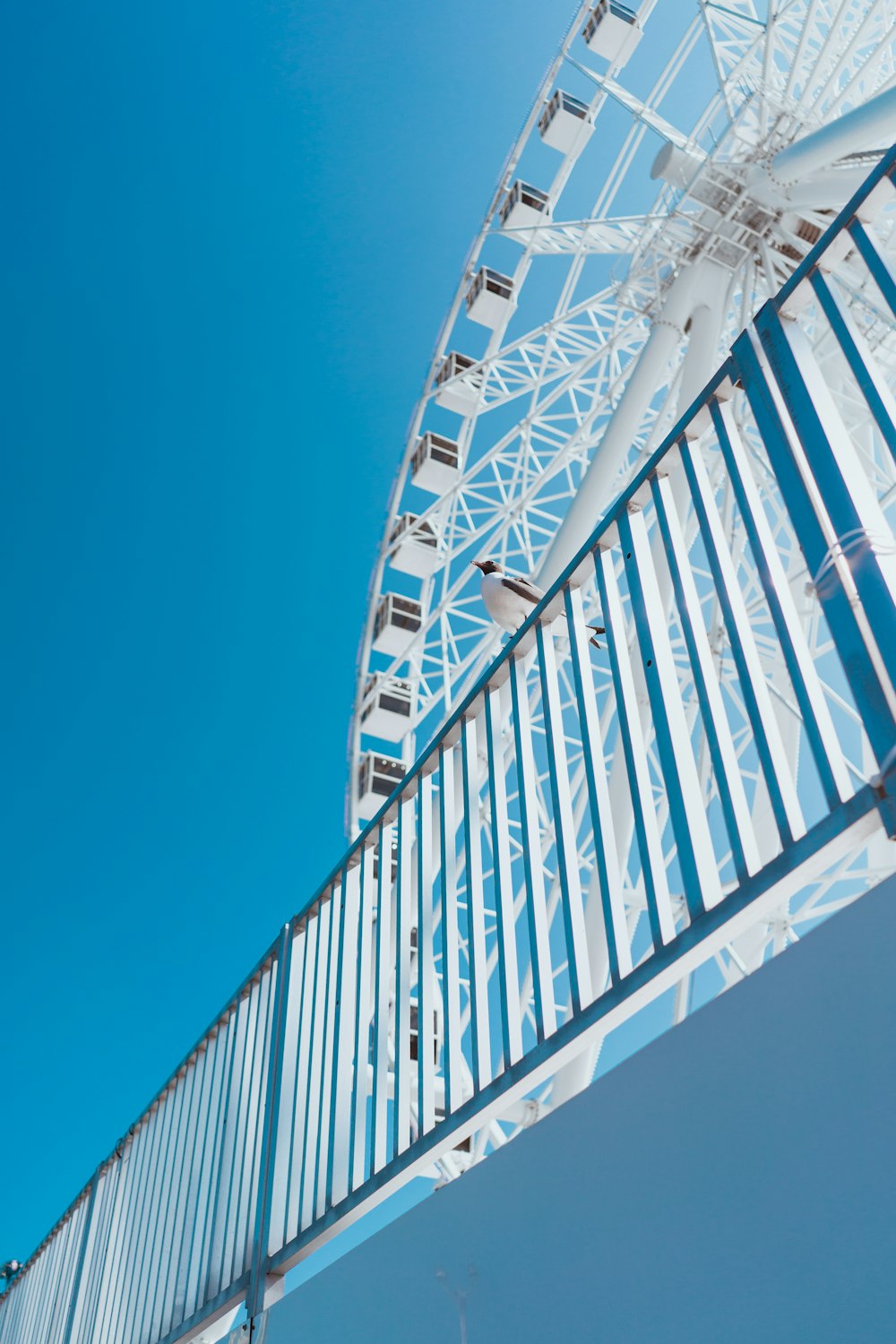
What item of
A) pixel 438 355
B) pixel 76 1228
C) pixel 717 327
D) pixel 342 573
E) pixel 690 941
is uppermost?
pixel 342 573

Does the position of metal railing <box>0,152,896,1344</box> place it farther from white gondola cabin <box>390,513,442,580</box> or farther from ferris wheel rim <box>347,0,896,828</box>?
white gondola cabin <box>390,513,442,580</box>

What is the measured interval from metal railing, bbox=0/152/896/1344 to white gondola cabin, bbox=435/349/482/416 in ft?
31.2

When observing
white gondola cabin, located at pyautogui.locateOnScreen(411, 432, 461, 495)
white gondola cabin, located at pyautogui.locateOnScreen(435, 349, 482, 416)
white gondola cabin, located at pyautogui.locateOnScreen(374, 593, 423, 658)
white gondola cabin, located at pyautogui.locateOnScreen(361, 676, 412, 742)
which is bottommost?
white gondola cabin, located at pyautogui.locateOnScreen(361, 676, 412, 742)

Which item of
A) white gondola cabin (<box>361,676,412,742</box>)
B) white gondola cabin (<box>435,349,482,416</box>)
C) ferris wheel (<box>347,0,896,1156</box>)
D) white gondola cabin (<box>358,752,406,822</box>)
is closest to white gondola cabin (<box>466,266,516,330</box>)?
ferris wheel (<box>347,0,896,1156</box>)

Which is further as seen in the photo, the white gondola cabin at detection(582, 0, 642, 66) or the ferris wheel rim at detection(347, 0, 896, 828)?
the ferris wheel rim at detection(347, 0, 896, 828)

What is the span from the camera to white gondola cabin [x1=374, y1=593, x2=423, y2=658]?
460 inches

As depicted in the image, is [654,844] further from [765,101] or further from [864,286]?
[765,101]

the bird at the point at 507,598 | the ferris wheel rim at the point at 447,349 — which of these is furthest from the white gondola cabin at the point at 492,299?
the bird at the point at 507,598

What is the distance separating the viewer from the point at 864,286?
6426 millimetres

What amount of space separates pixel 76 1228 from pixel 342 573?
1781cm

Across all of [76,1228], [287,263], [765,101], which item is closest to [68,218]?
[287,263]

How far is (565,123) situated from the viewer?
11734 mm

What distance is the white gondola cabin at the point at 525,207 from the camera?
12.1m

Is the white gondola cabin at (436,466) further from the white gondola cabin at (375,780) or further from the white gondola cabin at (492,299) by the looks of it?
the white gondola cabin at (375,780)
